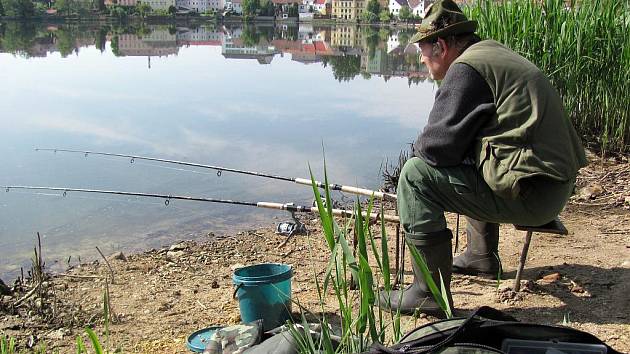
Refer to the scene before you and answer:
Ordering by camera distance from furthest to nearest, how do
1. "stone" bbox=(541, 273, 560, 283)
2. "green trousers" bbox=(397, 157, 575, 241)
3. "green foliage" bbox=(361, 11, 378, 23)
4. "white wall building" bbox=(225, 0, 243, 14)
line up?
1. "white wall building" bbox=(225, 0, 243, 14)
2. "green foliage" bbox=(361, 11, 378, 23)
3. "stone" bbox=(541, 273, 560, 283)
4. "green trousers" bbox=(397, 157, 575, 241)

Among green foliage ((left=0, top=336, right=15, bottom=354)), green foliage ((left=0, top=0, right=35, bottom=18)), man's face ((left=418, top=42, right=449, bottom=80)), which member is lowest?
green foliage ((left=0, top=336, right=15, bottom=354))

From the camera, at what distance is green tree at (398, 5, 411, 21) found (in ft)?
214

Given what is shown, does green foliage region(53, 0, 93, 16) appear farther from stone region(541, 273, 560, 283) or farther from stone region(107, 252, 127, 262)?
stone region(541, 273, 560, 283)

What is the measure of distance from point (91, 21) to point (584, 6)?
192 feet

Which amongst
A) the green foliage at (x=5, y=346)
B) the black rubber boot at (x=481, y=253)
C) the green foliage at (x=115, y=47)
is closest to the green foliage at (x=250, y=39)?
the green foliage at (x=115, y=47)

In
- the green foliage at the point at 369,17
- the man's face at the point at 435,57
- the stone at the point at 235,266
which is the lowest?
the stone at the point at 235,266

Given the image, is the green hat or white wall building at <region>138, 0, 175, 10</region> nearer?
the green hat

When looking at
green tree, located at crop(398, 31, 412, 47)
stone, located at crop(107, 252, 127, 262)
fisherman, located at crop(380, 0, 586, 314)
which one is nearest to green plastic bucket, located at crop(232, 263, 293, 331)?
fisherman, located at crop(380, 0, 586, 314)

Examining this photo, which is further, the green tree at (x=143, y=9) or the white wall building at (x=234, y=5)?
the white wall building at (x=234, y=5)

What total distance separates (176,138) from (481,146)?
7.25 meters

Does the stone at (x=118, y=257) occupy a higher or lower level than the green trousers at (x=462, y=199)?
lower

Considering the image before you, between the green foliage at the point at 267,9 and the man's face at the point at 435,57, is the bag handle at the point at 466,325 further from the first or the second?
the green foliage at the point at 267,9

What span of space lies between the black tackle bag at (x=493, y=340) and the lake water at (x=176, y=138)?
11.9ft

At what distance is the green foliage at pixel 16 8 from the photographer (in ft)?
176
